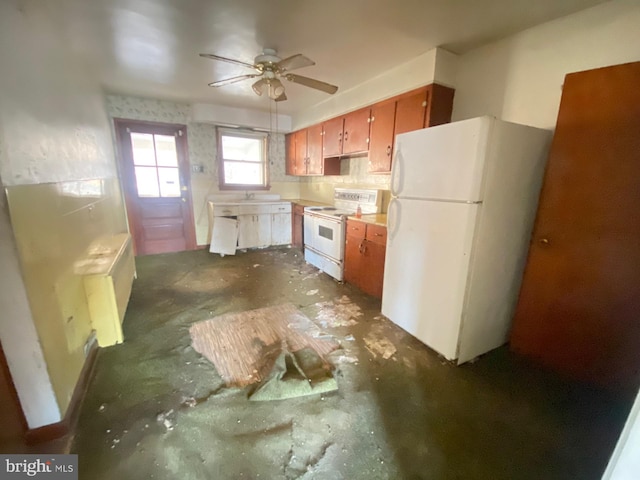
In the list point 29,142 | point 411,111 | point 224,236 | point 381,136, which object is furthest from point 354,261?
point 29,142

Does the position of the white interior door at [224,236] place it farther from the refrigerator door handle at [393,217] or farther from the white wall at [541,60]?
A: the white wall at [541,60]

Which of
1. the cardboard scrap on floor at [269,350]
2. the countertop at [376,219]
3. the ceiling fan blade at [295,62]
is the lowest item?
the cardboard scrap on floor at [269,350]

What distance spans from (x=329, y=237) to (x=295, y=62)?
6.32 ft

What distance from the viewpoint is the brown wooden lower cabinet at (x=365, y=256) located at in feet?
9.00

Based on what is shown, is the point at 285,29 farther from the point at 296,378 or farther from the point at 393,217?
the point at 296,378

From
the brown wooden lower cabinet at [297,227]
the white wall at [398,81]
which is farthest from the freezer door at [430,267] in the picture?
the brown wooden lower cabinet at [297,227]

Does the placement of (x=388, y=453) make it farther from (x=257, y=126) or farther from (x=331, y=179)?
(x=257, y=126)

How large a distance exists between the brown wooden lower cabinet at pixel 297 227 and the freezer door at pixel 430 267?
253cm

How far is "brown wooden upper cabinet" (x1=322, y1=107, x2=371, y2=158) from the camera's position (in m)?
3.24

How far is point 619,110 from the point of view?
153cm

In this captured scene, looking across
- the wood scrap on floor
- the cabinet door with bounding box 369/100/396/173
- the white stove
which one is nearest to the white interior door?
the white stove

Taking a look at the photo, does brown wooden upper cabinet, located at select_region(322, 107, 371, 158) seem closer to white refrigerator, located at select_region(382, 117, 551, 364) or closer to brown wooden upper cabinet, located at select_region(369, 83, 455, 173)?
brown wooden upper cabinet, located at select_region(369, 83, 455, 173)

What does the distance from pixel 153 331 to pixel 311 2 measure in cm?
275

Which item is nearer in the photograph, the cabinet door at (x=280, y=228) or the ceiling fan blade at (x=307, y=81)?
the ceiling fan blade at (x=307, y=81)
